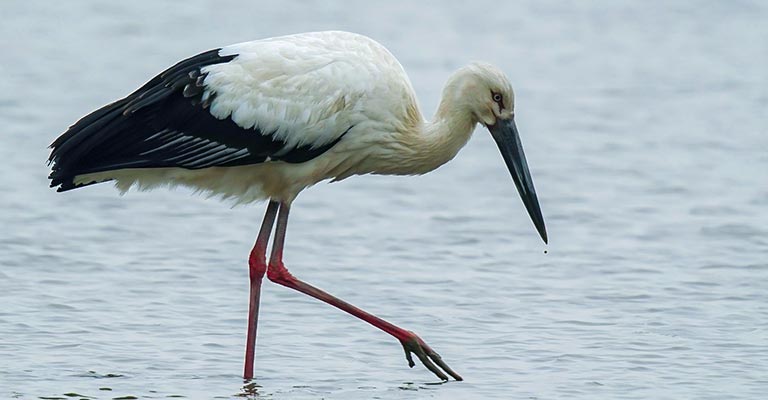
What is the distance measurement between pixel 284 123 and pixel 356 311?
3.83 ft

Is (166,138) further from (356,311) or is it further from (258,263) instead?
(356,311)

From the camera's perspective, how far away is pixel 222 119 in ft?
33.4

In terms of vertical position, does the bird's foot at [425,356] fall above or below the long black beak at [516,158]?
below

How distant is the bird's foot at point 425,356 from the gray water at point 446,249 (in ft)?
0.32

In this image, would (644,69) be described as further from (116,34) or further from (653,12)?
(116,34)

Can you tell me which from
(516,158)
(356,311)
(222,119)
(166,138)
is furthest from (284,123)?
(516,158)

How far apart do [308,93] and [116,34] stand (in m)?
10.9

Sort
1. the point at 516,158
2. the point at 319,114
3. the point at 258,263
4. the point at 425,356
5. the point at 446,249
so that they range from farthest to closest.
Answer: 1. the point at 446,249
2. the point at 258,263
3. the point at 516,158
4. the point at 425,356
5. the point at 319,114

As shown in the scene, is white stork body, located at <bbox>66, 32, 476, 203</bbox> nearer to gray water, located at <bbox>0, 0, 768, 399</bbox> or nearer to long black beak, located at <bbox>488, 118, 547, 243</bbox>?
long black beak, located at <bbox>488, 118, 547, 243</bbox>

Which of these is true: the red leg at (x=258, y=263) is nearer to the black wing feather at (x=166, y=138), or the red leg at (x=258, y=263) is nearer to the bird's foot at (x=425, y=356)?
the black wing feather at (x=166, y=138)

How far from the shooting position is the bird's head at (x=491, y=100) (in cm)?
1027

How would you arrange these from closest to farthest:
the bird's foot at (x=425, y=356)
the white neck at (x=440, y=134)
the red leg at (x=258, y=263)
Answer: the bird's foot at (x=425, y=356), the white neck at (x=440, y=134), the red leg at (x=258, y=263)

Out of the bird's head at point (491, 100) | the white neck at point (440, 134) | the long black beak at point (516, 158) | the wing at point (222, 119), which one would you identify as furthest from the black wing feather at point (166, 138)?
→ the long black beak at point (516, 158)

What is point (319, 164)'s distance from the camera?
1032 cm
